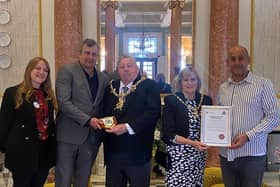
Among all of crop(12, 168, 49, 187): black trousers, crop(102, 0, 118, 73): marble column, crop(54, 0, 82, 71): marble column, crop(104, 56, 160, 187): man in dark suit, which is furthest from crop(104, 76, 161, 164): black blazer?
crop(102, 0, 118, 73): marble column

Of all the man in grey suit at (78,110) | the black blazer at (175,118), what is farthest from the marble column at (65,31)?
the black blazer at (175,118)

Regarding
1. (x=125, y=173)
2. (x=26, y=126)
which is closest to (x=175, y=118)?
(x=125, y=173)

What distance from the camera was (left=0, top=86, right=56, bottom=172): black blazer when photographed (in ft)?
10.2

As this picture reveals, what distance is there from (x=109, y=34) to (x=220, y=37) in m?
1.81

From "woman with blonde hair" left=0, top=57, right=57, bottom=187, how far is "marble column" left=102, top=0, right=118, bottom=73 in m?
3.32

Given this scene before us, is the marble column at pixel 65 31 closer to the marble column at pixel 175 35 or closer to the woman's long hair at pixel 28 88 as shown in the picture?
the marble column at pixel 175 35

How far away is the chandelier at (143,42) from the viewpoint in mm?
6863

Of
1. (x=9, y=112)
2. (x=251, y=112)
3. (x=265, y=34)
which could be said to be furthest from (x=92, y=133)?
(x=265, y=34)

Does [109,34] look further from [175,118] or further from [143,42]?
[175,118]

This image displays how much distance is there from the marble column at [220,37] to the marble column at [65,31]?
175cm

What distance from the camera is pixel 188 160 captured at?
302 centimetres

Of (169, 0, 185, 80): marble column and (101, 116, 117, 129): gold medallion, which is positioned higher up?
(169, 0, 185, 80): marble column

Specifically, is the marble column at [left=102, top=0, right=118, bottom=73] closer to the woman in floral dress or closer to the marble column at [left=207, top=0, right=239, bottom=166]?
the marble column at [left=207, top=0, right=239, bottom=166]

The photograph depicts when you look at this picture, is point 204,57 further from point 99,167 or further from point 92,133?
point 92,133
